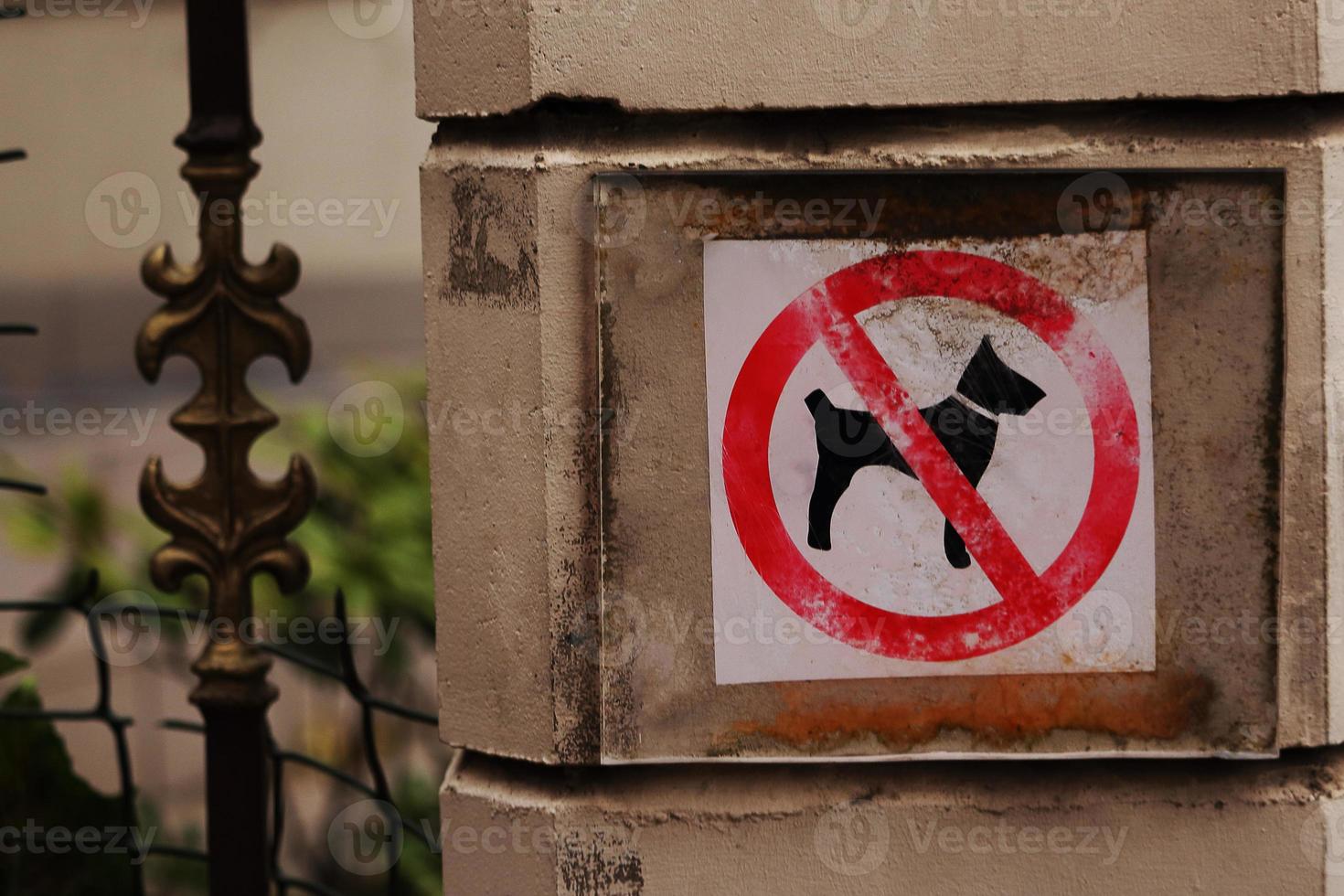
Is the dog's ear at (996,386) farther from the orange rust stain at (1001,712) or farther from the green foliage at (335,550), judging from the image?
the green foliage at (335,550)

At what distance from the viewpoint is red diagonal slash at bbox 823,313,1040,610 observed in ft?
5.66

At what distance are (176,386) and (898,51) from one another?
10.7 meters

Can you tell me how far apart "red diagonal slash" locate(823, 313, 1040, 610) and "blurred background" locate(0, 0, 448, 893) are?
3.90ft

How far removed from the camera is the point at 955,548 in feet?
5.71

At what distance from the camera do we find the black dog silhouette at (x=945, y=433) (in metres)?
1.73

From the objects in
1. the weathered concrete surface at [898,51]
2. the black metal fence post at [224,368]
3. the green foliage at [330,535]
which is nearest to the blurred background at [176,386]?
the green foliage at [330,535]

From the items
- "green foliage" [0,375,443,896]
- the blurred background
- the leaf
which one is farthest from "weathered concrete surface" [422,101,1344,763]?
"green foliage" [0,375,443,896]

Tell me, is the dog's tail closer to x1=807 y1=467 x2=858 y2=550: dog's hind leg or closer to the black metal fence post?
x1=807 y1=467 x2=858 y2=550: dog's hind leg

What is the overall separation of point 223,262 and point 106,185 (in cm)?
633

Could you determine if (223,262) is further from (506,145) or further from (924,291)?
(924,291)

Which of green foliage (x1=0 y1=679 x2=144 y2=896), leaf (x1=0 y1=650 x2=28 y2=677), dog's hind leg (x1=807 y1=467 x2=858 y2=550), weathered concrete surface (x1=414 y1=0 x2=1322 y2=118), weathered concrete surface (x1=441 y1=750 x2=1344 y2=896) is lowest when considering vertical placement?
green foliage (x1=0 y1=679 x2=144 y2=896)

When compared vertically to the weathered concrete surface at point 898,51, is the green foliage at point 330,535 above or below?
below

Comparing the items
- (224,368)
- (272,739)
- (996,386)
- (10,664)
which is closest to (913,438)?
(996,386)

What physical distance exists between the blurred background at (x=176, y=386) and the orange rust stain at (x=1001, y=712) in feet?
4.22
